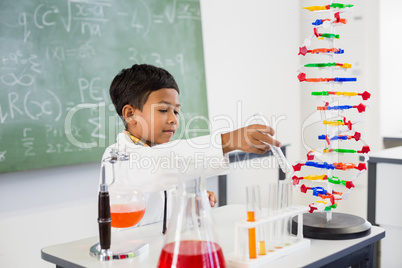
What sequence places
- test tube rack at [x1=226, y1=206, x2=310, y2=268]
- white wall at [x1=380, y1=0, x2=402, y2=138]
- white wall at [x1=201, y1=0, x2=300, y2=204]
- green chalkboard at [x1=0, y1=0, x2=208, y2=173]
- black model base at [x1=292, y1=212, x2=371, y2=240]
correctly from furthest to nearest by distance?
white wall at [x1=380, y1=0, x2=402, y2=138], white wall at [x1=201, y1=0, x2=300, y2=204], green chalkboard at [x1=0, y1=0, x2=208, y2=173], black model base at [x1=292, y1=212, x2=371, y2=240], test tube rack at [x1=226, y1=206, x2=310, y2=268]

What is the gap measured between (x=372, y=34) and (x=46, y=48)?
252cm

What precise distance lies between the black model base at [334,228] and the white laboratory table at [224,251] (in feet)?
0.05

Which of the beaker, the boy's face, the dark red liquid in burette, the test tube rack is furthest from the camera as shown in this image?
the boy's face

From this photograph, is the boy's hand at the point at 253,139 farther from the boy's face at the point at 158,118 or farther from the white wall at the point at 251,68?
the white wall at the point at 251,68

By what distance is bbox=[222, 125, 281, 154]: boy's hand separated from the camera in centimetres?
121

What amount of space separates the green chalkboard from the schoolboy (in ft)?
3.28

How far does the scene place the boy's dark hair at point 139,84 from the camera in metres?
1.63

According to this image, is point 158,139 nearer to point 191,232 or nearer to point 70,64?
point 191,232

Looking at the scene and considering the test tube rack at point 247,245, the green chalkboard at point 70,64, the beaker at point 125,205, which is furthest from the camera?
the green chalkboard at point 70,64

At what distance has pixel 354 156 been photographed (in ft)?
12.3

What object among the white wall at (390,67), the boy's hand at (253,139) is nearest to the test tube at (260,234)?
the boy's hand at (253,139)

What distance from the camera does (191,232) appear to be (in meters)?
0.93

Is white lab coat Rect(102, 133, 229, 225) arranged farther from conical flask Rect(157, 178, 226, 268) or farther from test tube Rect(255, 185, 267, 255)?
conical flask Rect(157, 178, 226, 268)

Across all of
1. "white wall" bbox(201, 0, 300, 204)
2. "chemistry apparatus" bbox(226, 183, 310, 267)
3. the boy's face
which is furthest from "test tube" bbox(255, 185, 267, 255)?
"white wall" bbox(201, 0, 300, 204)
